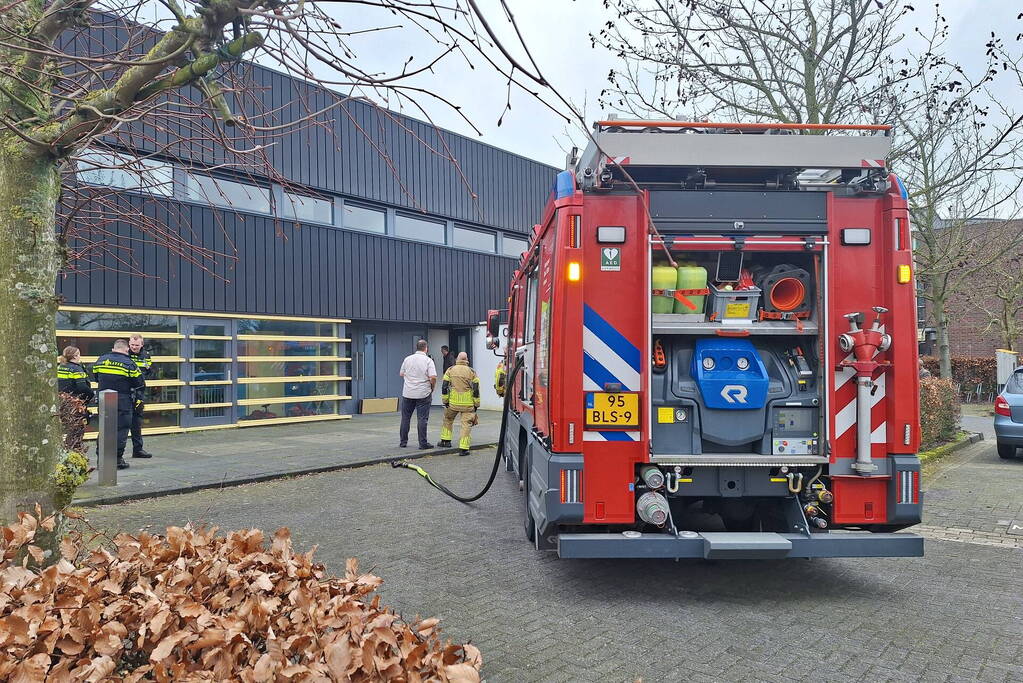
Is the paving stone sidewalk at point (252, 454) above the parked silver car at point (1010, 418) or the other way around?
the other way around

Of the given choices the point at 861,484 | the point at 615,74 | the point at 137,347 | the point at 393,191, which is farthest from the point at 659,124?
the point at 393,191

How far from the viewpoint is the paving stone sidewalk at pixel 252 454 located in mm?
8438

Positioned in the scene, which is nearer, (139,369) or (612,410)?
(612,410)

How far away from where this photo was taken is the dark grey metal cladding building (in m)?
13.2

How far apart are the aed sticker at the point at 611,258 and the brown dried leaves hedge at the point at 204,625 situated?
2.76 meters

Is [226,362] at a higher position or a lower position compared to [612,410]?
higher

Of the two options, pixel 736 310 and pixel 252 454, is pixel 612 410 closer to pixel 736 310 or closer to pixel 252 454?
pixel 736 310

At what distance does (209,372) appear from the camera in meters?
14.4

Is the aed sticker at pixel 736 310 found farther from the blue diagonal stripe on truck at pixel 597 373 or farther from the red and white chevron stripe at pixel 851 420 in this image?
the blue diagonal stripe on truck at pixel 597 373

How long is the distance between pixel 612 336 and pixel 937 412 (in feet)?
31.8

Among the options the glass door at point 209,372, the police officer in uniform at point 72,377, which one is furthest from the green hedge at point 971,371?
the police officer in uniform at point 72,377

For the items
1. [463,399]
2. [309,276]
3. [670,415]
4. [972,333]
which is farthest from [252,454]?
[972,333]

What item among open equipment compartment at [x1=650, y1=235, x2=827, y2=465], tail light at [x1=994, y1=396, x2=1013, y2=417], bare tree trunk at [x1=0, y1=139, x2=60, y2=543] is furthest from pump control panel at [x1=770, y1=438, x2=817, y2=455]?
tail light at [x1=994, y1=396, x2=1013, y2=417]

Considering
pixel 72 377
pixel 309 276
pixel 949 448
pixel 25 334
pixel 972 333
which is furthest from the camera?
pixel 972 333
